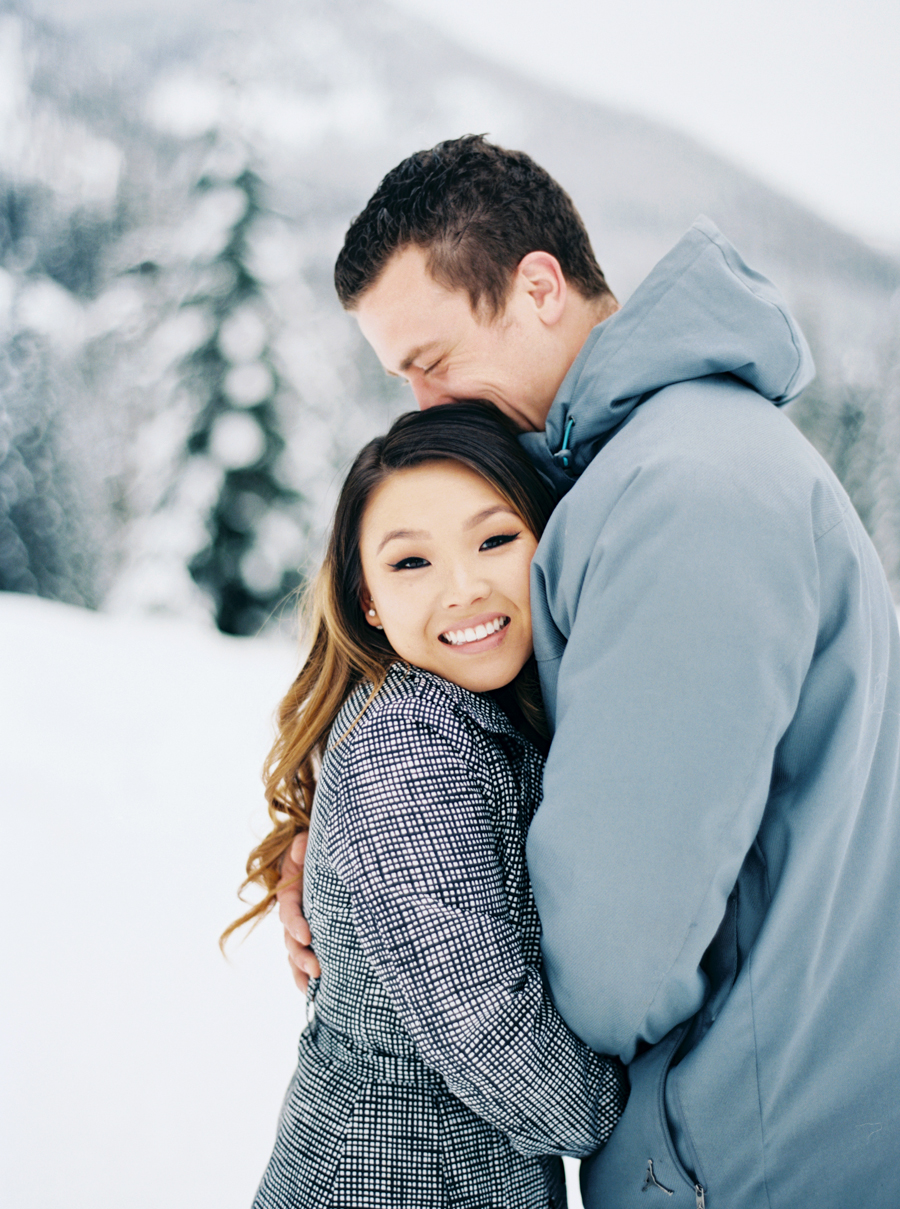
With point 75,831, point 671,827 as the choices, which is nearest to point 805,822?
point 671,827

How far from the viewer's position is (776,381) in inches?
49.7

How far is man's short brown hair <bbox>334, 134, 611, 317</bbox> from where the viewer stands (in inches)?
67.4

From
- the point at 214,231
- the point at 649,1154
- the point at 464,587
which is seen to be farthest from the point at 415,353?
the point at 214,231

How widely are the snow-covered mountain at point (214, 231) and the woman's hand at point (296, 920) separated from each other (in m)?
3.68

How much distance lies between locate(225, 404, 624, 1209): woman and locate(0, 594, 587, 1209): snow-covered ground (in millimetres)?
1276

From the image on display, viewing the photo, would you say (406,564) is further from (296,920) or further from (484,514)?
(296,920)

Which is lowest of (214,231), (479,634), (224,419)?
(224,419)

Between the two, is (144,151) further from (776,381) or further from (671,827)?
(671,827)

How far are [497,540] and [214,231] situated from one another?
4.96 meters

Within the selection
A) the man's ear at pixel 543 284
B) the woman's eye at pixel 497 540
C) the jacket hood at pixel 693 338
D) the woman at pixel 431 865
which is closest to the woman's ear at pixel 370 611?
the woman at pixel 431 865

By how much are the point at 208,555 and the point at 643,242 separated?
11.5 feet

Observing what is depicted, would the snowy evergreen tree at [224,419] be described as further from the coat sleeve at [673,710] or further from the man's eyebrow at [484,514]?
the coat sleeve at [673,710]

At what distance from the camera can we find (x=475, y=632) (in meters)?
1.47

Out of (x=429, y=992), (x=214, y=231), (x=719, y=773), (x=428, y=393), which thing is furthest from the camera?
(x=214, y=231)
